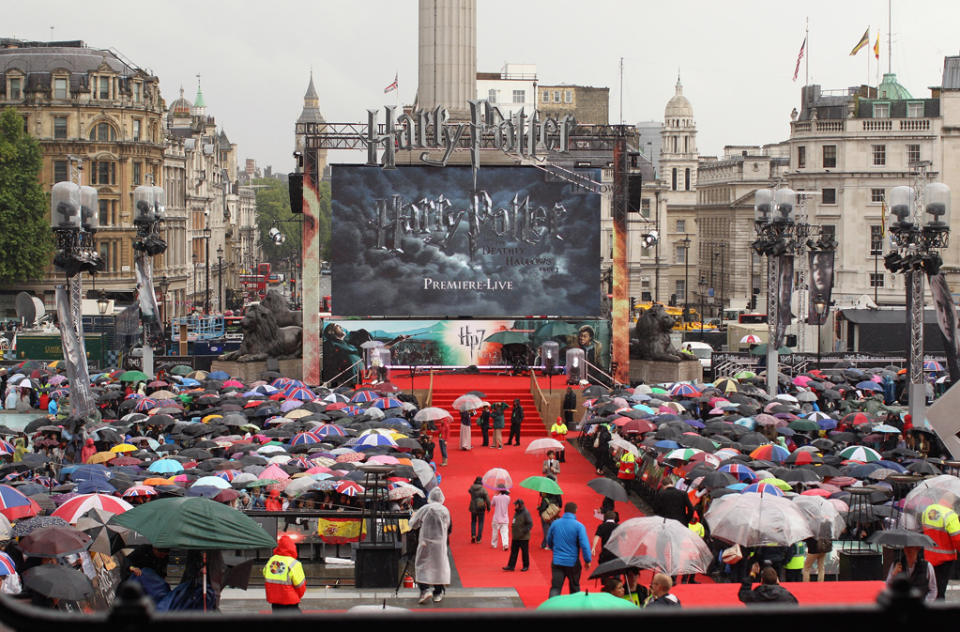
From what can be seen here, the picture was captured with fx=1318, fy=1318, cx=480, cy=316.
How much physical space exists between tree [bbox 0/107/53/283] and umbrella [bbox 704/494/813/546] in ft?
203

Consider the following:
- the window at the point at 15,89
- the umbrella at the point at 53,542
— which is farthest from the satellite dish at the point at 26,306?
the umbrella at the point at 53,542

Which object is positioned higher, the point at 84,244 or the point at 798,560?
the point at 84,244

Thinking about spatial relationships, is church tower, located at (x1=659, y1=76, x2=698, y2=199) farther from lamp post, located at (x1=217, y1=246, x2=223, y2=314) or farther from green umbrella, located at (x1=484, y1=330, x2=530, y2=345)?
green umbrella, located at (x1=484, y1=330, x2=530, y2=345)

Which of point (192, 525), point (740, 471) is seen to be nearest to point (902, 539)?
point (740, 471)

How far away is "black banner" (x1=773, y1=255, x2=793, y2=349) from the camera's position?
3731cm

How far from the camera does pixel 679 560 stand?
1523 cm

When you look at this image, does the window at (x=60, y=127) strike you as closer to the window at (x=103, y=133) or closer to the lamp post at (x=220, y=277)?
the window at (x=103, y=133)

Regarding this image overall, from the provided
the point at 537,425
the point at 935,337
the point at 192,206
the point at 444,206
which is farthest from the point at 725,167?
the point at 537,425

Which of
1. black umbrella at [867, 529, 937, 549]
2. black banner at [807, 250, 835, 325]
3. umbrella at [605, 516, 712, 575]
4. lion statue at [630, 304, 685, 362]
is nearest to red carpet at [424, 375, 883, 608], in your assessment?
umbrella at [605, 516, 712, 575]

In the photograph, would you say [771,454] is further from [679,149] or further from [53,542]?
[679,149]

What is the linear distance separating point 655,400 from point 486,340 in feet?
46.1

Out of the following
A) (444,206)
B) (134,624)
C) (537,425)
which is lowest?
(537,425)

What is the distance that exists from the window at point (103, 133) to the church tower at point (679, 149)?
168 feet

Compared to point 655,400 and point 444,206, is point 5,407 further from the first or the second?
point 655,400
